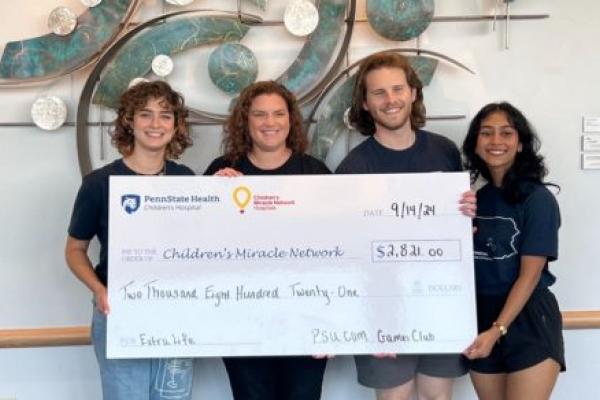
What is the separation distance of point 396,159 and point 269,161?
1.17ft

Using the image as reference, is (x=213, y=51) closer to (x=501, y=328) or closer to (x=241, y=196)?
(x=241, y=196)

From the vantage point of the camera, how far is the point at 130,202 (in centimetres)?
151

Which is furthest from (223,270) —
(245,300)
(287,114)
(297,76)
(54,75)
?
(54,75)

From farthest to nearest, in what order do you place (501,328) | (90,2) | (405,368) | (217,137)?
(217,137) → (90,2) → (405,368) → (501,328)

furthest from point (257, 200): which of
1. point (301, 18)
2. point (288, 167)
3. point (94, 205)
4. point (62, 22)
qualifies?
point (62, 22)

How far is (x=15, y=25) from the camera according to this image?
1.88m

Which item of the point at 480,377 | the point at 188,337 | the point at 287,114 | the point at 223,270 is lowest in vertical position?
the point at 480,377

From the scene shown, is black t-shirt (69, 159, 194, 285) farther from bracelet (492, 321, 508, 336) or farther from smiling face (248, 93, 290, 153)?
bracelet (492, 321, 508, 336)

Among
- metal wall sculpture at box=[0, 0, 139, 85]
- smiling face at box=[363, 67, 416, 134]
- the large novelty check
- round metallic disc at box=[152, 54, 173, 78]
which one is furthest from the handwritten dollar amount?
metal wall sculpture at box=[0, 0, 139, 85]

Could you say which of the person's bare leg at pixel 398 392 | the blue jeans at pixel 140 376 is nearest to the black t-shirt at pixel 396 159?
the person's bare leg at pixel 398 392

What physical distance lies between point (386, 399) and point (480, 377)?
27 centimetres

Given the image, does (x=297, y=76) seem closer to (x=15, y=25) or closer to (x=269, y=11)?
(x=269, y=11)

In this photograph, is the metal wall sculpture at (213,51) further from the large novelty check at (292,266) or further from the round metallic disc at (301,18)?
the large novelty check at (292,266)

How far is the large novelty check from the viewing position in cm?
152
